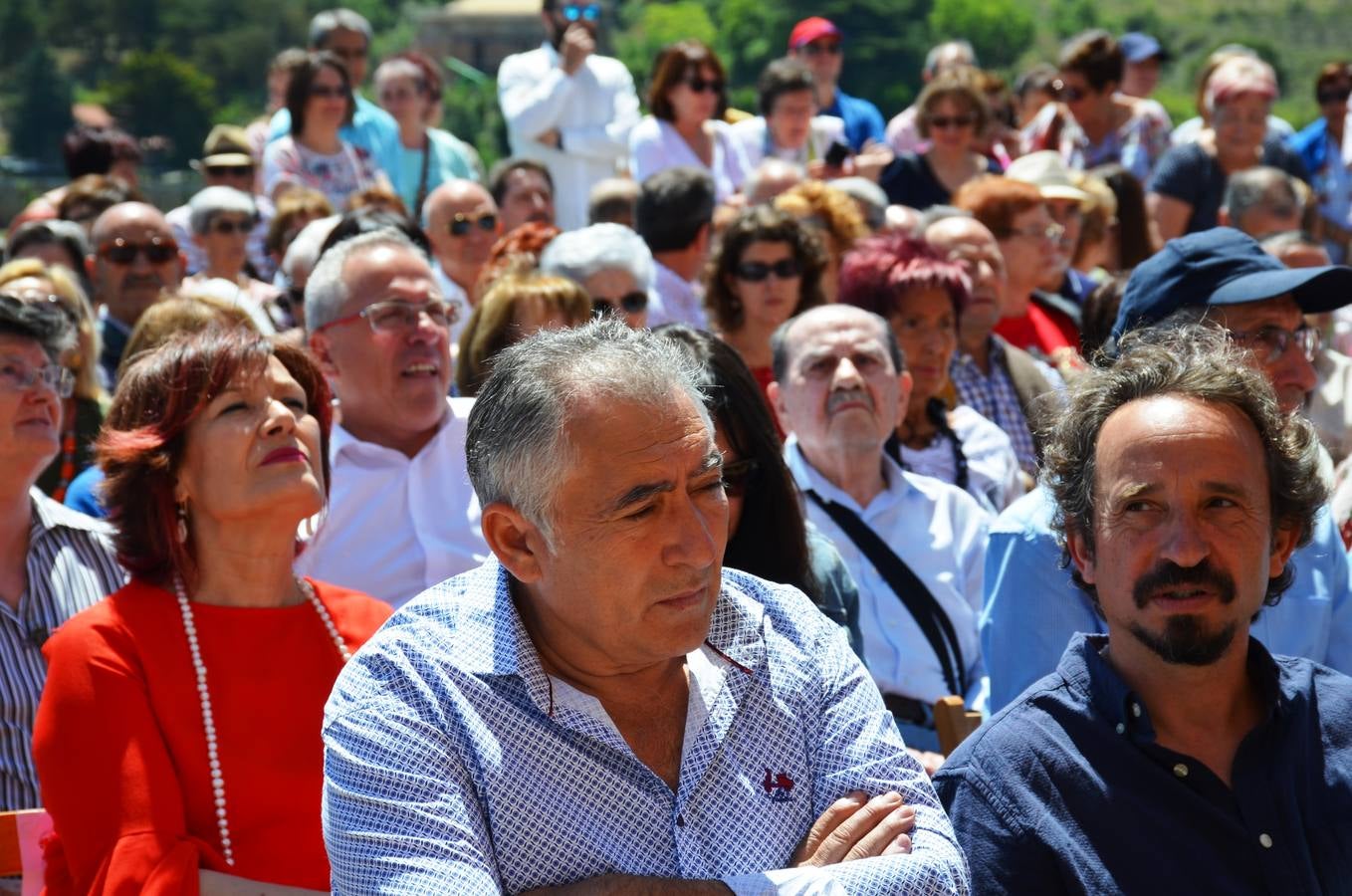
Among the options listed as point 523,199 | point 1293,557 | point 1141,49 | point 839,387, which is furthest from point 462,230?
point 1141,49

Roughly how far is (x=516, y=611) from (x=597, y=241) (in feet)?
12.3

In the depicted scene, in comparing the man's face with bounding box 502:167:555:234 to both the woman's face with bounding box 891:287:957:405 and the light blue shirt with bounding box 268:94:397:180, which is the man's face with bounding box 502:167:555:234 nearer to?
the light blue shirt with bounding box 268:94:397:180

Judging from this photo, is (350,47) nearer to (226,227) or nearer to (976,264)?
(226,227)

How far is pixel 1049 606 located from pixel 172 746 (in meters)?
1.73

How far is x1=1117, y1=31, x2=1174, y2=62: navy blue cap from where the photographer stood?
12.0 meters

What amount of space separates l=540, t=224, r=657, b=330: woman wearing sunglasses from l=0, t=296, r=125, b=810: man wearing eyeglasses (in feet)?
7.12

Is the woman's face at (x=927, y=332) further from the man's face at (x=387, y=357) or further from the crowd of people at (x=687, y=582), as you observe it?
the man's face at (x=387, y=357)

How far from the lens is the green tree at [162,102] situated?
61.0m

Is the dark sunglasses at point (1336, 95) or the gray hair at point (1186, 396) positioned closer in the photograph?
the gray hair at point (1186, 396)

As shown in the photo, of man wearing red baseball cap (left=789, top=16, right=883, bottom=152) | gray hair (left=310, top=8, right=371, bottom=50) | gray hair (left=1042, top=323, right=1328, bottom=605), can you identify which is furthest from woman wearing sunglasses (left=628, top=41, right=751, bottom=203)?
gray hair (left=1042, top=323, right=1328, bottom=605)

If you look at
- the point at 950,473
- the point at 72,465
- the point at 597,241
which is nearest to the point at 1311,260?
the point at 950,473

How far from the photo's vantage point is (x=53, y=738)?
3.01m

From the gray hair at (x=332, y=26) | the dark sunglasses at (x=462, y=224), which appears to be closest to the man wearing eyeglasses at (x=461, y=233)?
the dark sunglasses at (x=462, y=224)

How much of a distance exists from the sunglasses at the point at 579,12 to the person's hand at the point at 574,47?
4 centimetres
